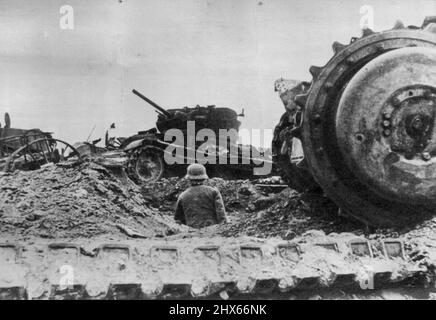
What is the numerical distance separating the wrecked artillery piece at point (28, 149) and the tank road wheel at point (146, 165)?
74.3 inches

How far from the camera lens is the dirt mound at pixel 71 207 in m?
4.23

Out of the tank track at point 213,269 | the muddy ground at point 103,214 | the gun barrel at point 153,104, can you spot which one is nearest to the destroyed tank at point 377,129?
the muddy ground at point 103,214

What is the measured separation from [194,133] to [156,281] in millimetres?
14641

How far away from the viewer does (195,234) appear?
4391mm

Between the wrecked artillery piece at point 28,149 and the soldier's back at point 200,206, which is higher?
the wrecked artillery piece at point 28,149

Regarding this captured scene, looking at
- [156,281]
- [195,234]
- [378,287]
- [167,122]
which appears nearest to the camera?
[156,281]

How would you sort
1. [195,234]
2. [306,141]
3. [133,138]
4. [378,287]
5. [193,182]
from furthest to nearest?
[133,138], [193,182], [195,234], [306,141], [378,287]

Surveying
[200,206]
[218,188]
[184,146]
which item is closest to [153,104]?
[184,146]

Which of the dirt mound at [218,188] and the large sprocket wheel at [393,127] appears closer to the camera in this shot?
the large sprocket wheel at [393,127]

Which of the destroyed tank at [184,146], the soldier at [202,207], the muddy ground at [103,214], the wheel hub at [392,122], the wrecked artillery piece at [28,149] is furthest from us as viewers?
the destroyed tank at [184,146]

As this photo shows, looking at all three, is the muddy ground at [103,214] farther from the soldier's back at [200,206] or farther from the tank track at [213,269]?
the tank track at [213,269]

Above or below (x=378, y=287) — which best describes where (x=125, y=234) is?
above

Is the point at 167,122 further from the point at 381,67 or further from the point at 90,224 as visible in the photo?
the point at 381,67
